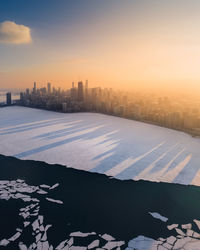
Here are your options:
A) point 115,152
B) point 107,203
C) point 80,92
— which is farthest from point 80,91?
point 107,203

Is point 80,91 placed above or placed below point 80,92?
above

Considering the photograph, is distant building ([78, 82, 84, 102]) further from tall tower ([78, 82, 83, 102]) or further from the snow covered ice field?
the snow covered ice field

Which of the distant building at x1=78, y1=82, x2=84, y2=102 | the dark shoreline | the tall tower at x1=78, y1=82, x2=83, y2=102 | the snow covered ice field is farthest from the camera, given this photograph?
the tall tower at x1=78, y1=82, x2=83, y2=102

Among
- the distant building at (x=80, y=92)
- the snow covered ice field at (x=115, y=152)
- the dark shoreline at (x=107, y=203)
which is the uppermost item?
the distant building at (x=80, y=92)

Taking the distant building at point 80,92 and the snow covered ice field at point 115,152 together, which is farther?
the distant building at point 80,92

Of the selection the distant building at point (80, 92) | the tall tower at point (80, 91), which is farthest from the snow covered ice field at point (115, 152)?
the tall tower at point (80, 91)

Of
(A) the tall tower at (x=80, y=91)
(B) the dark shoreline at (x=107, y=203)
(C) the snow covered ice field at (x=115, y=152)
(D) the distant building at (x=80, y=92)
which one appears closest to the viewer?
(B) the dark shoreline at (x=107, y=203)

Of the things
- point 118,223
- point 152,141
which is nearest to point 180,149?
point 152,141

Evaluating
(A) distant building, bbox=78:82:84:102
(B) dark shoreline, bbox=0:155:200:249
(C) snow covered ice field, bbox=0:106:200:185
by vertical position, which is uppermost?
(A) distant building, bbox=78:82:84:102

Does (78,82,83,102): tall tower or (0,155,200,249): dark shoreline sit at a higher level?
(78,82,83,102): tall tower

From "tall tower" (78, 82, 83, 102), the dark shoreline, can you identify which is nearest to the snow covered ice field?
the dark shoreline

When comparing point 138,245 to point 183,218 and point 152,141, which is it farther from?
point 152,141

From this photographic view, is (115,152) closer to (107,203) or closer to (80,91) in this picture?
(107,203)

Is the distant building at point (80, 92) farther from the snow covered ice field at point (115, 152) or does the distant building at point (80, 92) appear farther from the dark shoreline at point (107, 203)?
the dark shoreline at point (107, 203)
